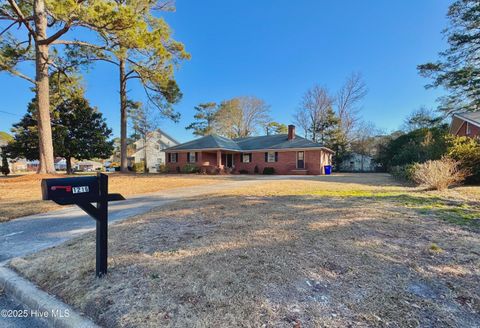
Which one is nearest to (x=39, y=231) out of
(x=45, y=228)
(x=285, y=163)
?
(x=45, y=228)

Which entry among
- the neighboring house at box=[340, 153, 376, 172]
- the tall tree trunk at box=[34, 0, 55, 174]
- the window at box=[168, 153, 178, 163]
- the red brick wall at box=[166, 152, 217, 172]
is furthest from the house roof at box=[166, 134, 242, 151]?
the neighboring house at box=[340, 153, 376, 172]

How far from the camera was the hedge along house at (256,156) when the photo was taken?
2191cm

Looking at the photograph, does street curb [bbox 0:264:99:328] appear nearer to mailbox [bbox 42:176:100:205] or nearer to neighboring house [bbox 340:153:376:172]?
mailbox [bbox 42:176:100:205]

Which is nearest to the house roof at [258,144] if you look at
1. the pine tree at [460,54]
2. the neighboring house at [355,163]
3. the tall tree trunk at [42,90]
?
the pine tree at [460,54]

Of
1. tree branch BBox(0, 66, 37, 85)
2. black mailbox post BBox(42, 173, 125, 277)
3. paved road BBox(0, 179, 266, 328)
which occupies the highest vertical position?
tree branch BBox(0, 66, 37, 85)

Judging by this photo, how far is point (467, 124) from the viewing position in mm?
18922

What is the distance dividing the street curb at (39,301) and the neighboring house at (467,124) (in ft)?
69.9

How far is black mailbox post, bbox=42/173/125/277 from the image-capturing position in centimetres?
204

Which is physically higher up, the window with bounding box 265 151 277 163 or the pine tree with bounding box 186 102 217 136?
the pine tree with bounding box 186 102 217 136

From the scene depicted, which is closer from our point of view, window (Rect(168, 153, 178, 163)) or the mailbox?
the mailbox

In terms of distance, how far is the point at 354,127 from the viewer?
111 feet

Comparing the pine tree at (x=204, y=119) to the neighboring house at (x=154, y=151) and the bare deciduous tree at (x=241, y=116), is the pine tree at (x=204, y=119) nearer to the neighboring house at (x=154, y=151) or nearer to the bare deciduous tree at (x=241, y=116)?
the bare deciduous tree at (x=241, y=116)

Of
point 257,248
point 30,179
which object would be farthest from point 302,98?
point 257,248

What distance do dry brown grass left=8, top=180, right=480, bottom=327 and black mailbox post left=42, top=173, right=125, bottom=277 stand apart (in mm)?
315
